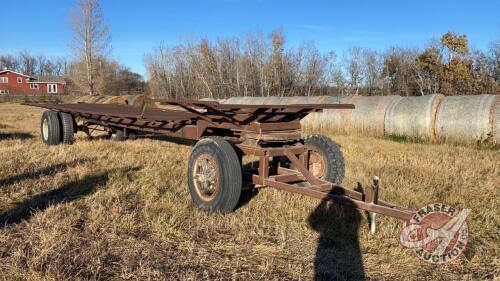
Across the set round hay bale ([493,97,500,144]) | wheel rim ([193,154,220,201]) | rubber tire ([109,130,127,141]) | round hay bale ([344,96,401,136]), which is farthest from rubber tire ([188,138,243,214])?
round hay bale ([344,96,401,136])

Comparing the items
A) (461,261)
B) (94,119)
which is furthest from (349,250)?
(94,119)

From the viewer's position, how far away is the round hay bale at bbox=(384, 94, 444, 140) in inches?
416

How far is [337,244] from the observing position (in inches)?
142

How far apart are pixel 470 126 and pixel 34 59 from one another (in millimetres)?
124208

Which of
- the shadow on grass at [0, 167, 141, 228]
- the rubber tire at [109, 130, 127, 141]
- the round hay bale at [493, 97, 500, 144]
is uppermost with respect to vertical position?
the round hay bale at [493, 97, 500, 144]

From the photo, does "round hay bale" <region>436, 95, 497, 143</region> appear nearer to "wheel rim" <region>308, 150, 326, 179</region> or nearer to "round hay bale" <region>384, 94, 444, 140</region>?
"round hay bale" <region>384, 94, 444, 140</region>

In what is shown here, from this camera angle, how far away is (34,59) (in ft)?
372

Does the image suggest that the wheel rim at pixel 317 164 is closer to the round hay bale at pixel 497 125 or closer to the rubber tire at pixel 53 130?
the rubber tire at pixel 53 130

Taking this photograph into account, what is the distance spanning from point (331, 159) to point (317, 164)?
0.78 ft

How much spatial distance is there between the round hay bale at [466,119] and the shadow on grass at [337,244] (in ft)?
21.6

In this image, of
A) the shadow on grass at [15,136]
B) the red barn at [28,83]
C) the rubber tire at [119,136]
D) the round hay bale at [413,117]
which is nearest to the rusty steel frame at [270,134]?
the rubber tire at [119,136]

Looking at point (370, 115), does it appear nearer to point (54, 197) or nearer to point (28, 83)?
point (54, 197)

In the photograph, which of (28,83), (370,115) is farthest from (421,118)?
(28,83)

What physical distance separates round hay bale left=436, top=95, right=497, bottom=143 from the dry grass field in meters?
3.42
